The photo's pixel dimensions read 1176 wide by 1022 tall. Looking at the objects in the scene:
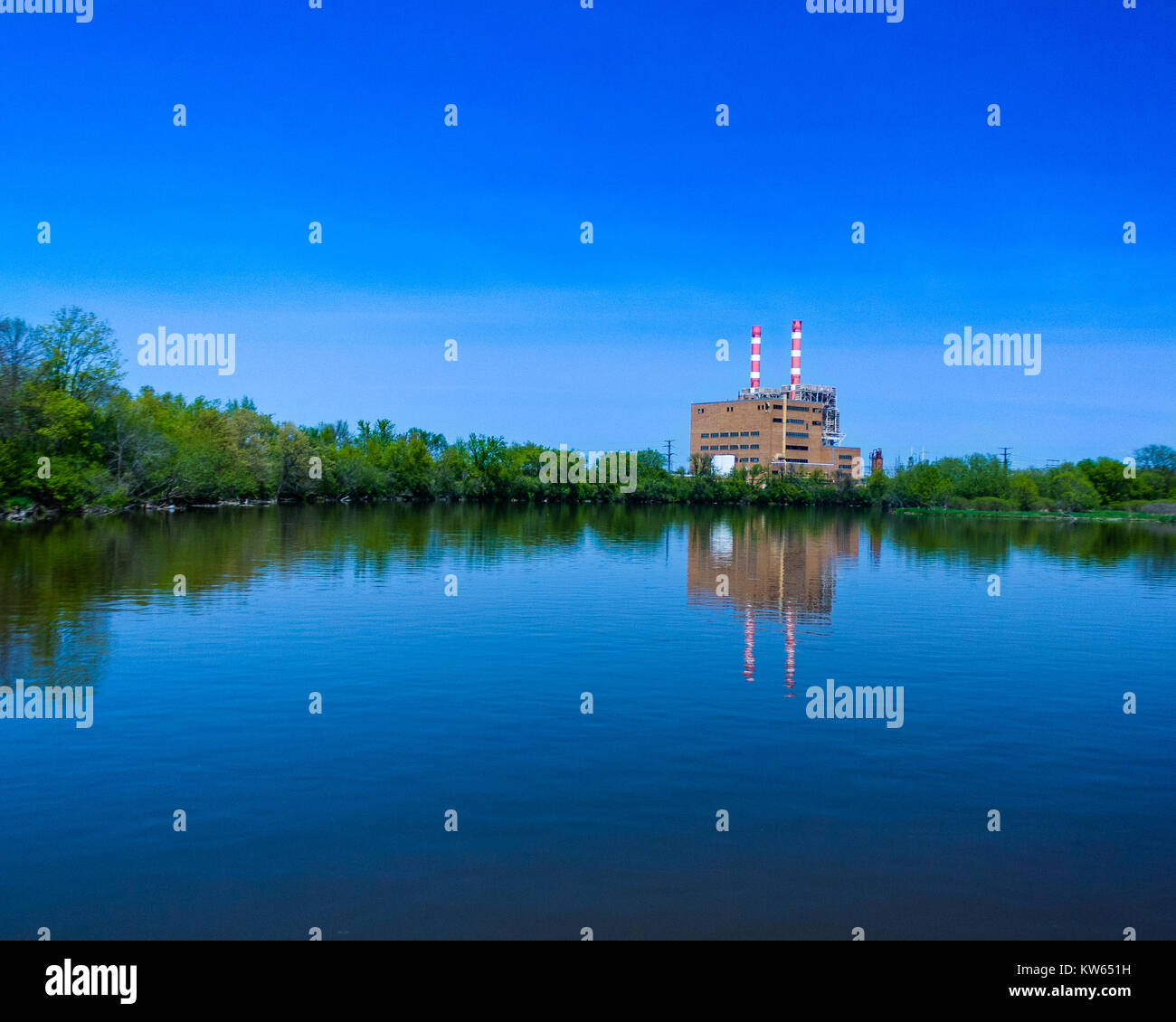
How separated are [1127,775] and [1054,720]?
11.1 ft

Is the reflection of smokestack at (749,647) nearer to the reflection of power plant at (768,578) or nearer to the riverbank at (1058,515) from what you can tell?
the reflection of power plant at (768,578)

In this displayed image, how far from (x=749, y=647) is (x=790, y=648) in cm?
107

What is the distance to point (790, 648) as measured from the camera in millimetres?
24594

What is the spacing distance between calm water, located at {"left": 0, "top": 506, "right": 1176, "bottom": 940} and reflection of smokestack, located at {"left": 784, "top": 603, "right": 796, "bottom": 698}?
0.60ft

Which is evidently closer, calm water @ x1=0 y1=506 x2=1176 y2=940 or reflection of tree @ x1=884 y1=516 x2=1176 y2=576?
calm water @ x1=0 y1=506 x2=1176 y2=940

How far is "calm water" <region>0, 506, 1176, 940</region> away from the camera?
9.76 meters

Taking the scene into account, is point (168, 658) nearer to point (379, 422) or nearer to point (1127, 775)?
point (1127, 775)

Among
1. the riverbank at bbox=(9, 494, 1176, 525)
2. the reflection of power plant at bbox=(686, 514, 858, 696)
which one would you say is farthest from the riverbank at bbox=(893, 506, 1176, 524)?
the reflection of power plant at bbox=(686, 514, 858, 696)

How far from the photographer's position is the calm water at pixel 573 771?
9758mm
